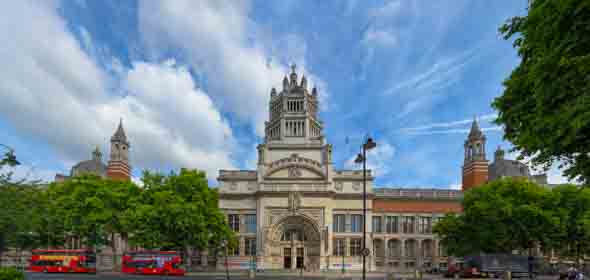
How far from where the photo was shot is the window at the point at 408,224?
6272cm

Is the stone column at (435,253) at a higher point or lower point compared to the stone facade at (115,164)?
lower

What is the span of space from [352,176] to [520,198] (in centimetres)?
2426

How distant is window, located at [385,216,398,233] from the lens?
6266 cm

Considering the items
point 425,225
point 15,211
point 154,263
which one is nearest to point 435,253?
point 425,225

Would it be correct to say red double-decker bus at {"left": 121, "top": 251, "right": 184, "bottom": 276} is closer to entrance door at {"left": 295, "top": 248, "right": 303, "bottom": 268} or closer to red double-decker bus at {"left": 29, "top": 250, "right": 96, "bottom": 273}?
red double-decker bus at {"left": 29, "top": 250, "right": 96, "bottom": 273}

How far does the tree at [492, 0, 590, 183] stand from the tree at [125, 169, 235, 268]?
3590 cm

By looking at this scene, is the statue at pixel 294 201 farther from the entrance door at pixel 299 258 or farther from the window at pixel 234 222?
the window at pixel 234 222

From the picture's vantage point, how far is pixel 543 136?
453 inches

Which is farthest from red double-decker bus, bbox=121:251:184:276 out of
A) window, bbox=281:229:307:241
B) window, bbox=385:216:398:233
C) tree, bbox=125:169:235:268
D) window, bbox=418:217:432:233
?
window, bbox=418:217:432:233

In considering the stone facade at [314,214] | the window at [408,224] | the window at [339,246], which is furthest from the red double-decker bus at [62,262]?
the window at [408,224]

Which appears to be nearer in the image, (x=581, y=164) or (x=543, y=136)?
(x=543, y=136)

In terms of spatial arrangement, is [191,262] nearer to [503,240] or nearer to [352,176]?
[352,176]

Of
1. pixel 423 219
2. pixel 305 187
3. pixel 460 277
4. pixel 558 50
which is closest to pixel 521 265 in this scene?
pixel 460 277

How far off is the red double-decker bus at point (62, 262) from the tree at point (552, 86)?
44593mm
